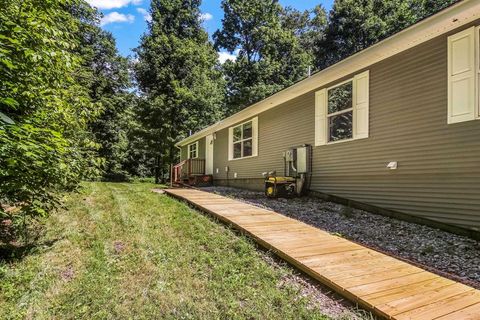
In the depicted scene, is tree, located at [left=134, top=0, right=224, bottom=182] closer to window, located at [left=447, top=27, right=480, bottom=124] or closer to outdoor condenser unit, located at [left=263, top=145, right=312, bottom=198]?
outdoor condenser unit, located at [left=263, top=145, right=312, bottom=198]

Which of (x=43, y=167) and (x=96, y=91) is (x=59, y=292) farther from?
(x=96, y=91)

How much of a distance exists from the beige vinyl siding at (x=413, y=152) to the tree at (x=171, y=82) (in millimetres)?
13599

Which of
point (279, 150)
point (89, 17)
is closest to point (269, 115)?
point (279, 150)

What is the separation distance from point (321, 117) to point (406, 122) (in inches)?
87.1

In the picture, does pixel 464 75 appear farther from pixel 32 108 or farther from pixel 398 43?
pixel 32 108

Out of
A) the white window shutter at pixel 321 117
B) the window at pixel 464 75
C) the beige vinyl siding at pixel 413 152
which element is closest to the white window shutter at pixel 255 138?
the white window shutter at pixel 321 117

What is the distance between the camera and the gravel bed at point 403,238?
3438mm

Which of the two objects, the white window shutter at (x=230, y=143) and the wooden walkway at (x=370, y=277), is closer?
the wooden walkway at (x=370, y=277)

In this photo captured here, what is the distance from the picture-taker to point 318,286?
283cm

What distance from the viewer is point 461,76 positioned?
4.43 metres

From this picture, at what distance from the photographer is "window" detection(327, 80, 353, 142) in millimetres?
6597

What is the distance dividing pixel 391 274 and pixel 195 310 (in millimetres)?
1877

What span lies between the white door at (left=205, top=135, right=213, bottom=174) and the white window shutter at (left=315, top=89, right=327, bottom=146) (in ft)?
25.7

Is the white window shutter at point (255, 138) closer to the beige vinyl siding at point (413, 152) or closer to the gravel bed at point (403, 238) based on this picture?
the beige vinyl siding at point (413, 152)
